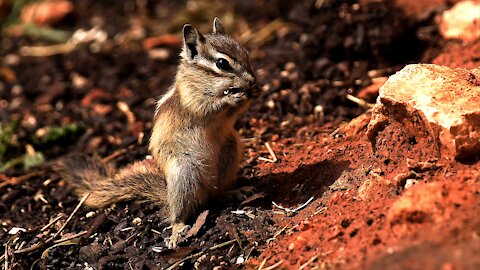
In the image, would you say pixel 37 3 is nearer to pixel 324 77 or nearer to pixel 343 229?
Result: pixel 324 77

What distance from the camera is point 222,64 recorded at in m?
5.49

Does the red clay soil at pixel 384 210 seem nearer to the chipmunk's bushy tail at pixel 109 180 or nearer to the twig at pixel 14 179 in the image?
the chipmunk's bushy tail at pixel 109 180

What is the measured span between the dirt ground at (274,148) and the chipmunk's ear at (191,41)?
1.26 metres

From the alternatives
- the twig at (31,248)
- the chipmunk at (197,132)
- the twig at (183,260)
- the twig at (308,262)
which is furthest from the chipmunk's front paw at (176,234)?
the twig at (308,262)

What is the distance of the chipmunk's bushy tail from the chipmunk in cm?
1

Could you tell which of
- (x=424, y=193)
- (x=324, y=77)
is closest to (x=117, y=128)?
(x=324, y=77)

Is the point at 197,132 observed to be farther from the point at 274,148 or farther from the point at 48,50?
the point at 48,50

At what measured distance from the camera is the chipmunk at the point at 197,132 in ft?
17.9

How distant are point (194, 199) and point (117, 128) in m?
2.77

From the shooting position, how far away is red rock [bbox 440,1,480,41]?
763cm

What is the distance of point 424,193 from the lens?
166 inches

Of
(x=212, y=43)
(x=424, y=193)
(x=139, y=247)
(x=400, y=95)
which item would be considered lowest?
(x=139, y=247)

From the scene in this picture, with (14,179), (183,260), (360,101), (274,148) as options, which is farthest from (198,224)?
(14,179)

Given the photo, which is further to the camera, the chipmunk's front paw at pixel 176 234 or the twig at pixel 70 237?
the twig at pixel 70 237
